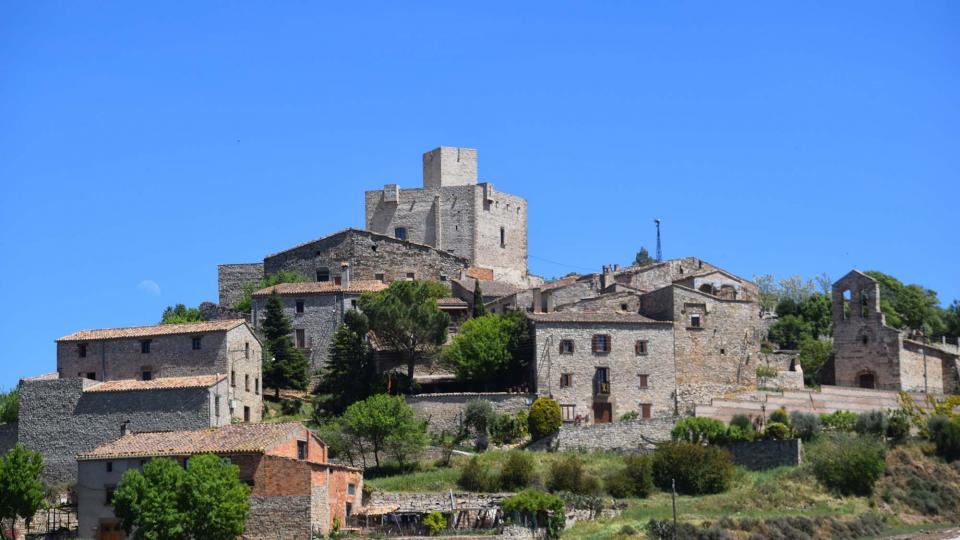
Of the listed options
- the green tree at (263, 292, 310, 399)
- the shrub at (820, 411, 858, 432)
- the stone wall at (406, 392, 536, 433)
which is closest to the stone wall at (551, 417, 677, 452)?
the stone wall at (406, 392, 536, 433)

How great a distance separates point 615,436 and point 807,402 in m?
10.4

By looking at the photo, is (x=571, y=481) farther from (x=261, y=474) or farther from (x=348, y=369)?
(x=348, y=369)

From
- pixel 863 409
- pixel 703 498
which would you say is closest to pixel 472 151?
pixel 863 409

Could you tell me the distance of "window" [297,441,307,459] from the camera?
53.8m

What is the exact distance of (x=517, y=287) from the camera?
83.3 m

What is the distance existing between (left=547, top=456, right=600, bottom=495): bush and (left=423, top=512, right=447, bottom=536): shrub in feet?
18.9

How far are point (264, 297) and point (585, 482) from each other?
75.0ft

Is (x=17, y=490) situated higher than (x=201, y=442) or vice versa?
(x=201, y=442)

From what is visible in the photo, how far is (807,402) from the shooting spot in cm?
6744

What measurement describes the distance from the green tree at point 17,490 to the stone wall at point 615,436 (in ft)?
69.0

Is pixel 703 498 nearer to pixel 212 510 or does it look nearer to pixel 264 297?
pixel 212 510

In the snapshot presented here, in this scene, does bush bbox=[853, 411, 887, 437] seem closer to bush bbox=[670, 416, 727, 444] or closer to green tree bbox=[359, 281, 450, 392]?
bush bbox=[670, 416, 727, 444]

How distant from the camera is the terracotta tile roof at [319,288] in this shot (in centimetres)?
7231

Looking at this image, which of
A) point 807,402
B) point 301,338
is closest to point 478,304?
point 301,338
